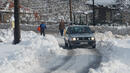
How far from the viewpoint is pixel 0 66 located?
9281 mm

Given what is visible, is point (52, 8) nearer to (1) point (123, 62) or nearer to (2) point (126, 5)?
(2) point (126, 5)

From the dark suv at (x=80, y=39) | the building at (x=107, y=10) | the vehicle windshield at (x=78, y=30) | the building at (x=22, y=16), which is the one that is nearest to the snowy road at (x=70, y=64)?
the dark suv at (x=80, y=39)

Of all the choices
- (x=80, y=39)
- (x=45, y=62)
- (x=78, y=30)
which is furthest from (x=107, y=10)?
(x=45, y=62)

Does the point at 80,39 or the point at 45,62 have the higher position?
the point at 80,39

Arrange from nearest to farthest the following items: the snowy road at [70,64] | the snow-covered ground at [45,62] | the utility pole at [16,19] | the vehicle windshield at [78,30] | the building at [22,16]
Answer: the snow-covered ground at [45,62], the snowy road at [70,64], the vehicle windshield at [78,30], the utility pole at [16,19], the building at [22,16]

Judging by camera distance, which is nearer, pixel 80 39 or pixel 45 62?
pixel 45 62

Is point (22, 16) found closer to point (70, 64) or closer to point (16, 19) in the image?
point (16, 19)

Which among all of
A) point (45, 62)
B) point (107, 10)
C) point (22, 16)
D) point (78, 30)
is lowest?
point (45, 62)

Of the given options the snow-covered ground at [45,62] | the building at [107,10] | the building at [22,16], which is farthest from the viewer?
the building at [107,10]

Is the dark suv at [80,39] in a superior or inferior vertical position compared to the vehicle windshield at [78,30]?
inferior

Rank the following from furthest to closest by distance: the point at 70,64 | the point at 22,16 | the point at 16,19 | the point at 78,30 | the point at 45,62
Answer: the point at 22,16, the point at 16,19, the point at 78,30, the point at 45,62, the point at 70,64

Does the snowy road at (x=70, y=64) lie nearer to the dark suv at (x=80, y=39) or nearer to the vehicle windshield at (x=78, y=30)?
the dark suv at (x=80, y=39)

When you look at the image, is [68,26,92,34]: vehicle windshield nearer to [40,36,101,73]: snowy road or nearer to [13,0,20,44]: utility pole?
[13,0,20,44]: utility pole

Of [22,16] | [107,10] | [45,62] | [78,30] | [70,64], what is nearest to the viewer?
[70,64]
